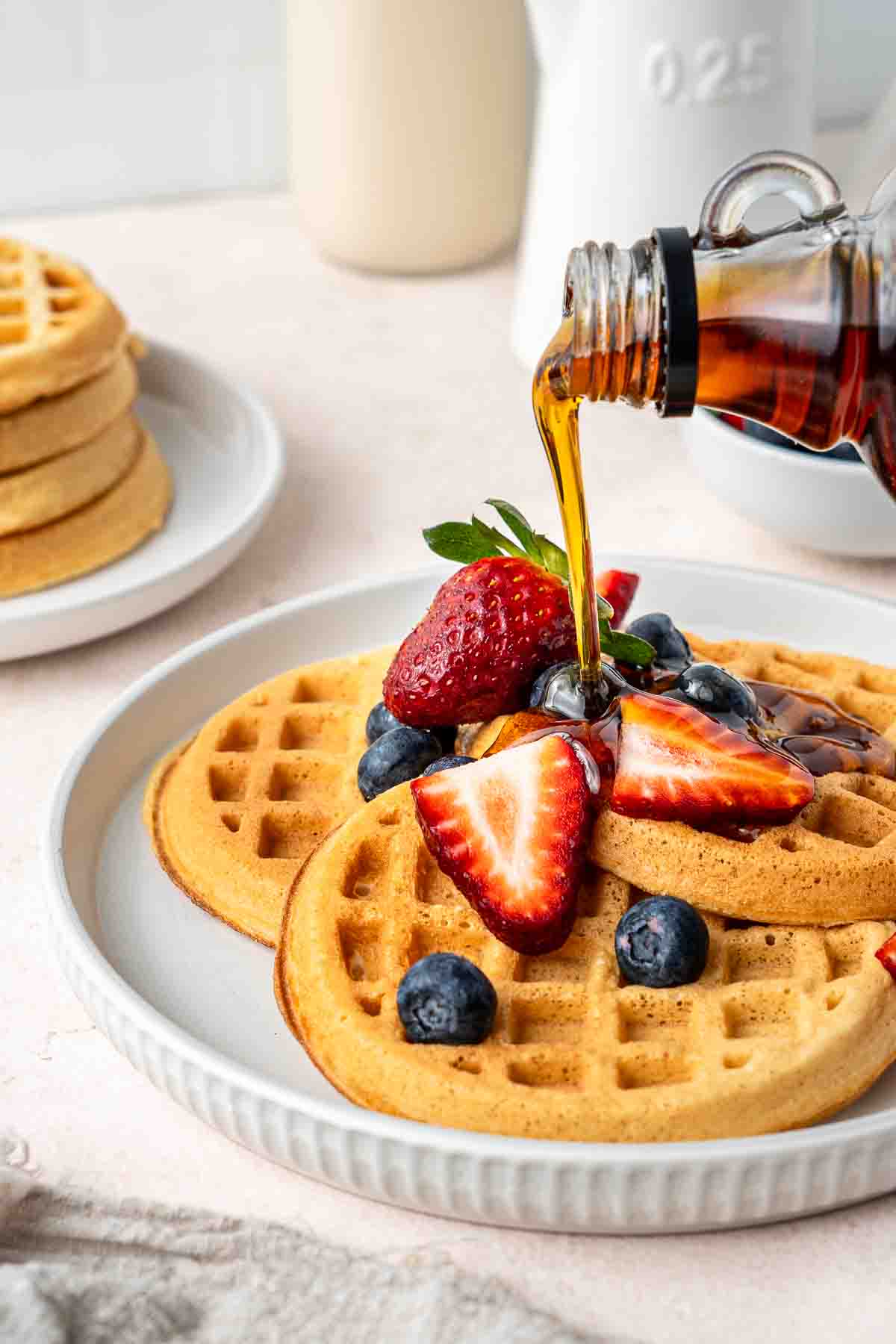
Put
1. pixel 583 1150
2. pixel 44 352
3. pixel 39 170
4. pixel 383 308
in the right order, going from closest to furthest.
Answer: pixel 583 1150 → pixel 44 352 → pixel 383 308 → pixel 39 170

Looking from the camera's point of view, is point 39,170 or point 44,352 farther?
point 39,170

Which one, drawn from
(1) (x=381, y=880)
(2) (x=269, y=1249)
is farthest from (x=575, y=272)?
(2) (x=269, y=1249)

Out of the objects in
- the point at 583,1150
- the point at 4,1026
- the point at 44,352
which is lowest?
the point at 4,1026

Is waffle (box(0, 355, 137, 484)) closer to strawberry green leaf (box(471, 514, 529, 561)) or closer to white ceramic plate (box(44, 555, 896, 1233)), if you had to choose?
white ceramic plate (box(44, 555, 896, 1233))

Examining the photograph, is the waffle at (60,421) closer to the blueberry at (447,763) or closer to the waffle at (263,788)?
the waffle at (263,788)

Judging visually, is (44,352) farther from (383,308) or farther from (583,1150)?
(583,1150)

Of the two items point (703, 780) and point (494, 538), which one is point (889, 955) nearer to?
point (703, 780)

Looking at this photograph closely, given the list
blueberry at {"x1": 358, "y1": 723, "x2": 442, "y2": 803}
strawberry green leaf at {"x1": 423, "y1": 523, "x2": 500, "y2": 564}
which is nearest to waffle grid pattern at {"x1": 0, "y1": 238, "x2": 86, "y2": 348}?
strawberry green leaf at {"x1": 423, "y1": 523, "x2": 500, "y2": 564}
